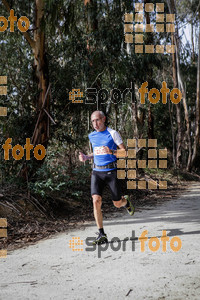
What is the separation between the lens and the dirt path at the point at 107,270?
11.4 feet

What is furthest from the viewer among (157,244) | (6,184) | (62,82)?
(62,82)

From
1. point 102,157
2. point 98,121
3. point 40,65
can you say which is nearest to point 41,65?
point 40,65

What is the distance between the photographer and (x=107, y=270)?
4109 mm

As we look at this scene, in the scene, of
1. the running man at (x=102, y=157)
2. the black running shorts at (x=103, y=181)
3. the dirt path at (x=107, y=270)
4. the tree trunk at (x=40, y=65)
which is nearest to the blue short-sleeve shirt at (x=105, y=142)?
the running man at (x=102, y=157)

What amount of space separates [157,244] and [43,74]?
587 cm

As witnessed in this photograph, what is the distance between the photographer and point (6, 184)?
319 inches

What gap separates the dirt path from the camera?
3467mm

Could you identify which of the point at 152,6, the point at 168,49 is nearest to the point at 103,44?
the point at 152,6

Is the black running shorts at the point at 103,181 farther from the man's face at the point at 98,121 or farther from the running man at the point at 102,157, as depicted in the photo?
the man's face at the point at 98,121

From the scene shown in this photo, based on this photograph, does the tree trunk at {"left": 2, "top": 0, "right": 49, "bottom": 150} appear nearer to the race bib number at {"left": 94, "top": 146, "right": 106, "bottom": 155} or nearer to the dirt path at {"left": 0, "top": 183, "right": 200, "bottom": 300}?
the dirt path at {"left": 0, "top": 183, "right": 200, "bottom": 300}

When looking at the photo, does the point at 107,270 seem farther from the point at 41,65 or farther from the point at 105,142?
the point at 41,65

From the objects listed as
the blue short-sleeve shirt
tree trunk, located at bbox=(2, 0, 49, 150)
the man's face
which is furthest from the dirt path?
tree trunk, located at bbox=(2, 0, 49, 150)

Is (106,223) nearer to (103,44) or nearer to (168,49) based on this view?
(103,44)

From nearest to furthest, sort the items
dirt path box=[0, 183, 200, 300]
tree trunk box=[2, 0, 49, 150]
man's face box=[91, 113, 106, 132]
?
1. dirt path box=[0, 183, 200, 300]
2. man's face box=[91, 113, 106, 132]
3. tree trunk box=[2, 0, 49, 150]
